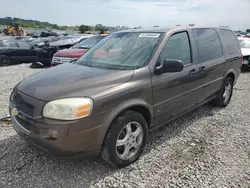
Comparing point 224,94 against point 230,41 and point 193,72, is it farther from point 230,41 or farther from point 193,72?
point 193,72

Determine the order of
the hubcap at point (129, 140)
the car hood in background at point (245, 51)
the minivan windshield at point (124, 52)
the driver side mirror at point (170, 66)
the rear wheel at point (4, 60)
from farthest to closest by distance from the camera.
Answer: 1. the rear wheel at point (4, 60)
2. the car hood in background at point (245, 51)
3. the minivan windshield at point (124, 52)
4. the driver side mirror at point (170, 66)
5. the hubcap at point (129, 140)

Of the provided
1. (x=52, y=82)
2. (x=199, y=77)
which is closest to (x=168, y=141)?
(x=199, y=77)

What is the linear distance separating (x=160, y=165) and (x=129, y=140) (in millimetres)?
538

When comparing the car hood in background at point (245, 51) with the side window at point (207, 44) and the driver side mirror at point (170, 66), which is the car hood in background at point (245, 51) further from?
the driver side mirror at point (170, 66)

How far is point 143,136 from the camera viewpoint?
9.98 ft

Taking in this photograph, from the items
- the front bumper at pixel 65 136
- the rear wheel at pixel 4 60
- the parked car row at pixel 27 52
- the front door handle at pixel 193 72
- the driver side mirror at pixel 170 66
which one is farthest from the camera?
→ the rear wheel at pixel 4 60

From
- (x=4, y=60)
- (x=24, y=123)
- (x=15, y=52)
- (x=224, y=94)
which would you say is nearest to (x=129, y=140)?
(x=24, y=123)

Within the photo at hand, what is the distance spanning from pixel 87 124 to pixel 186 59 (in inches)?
82.0

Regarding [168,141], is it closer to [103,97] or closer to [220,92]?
[103,97]

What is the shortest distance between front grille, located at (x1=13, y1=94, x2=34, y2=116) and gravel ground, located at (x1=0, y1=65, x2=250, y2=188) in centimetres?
81

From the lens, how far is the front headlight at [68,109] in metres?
2.33

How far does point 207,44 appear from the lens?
13.9 ft

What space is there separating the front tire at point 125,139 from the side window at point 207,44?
5.77 ft

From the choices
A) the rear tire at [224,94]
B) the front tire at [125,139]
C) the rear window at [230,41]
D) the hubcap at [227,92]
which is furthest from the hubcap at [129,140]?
the rear window at [230,41]
